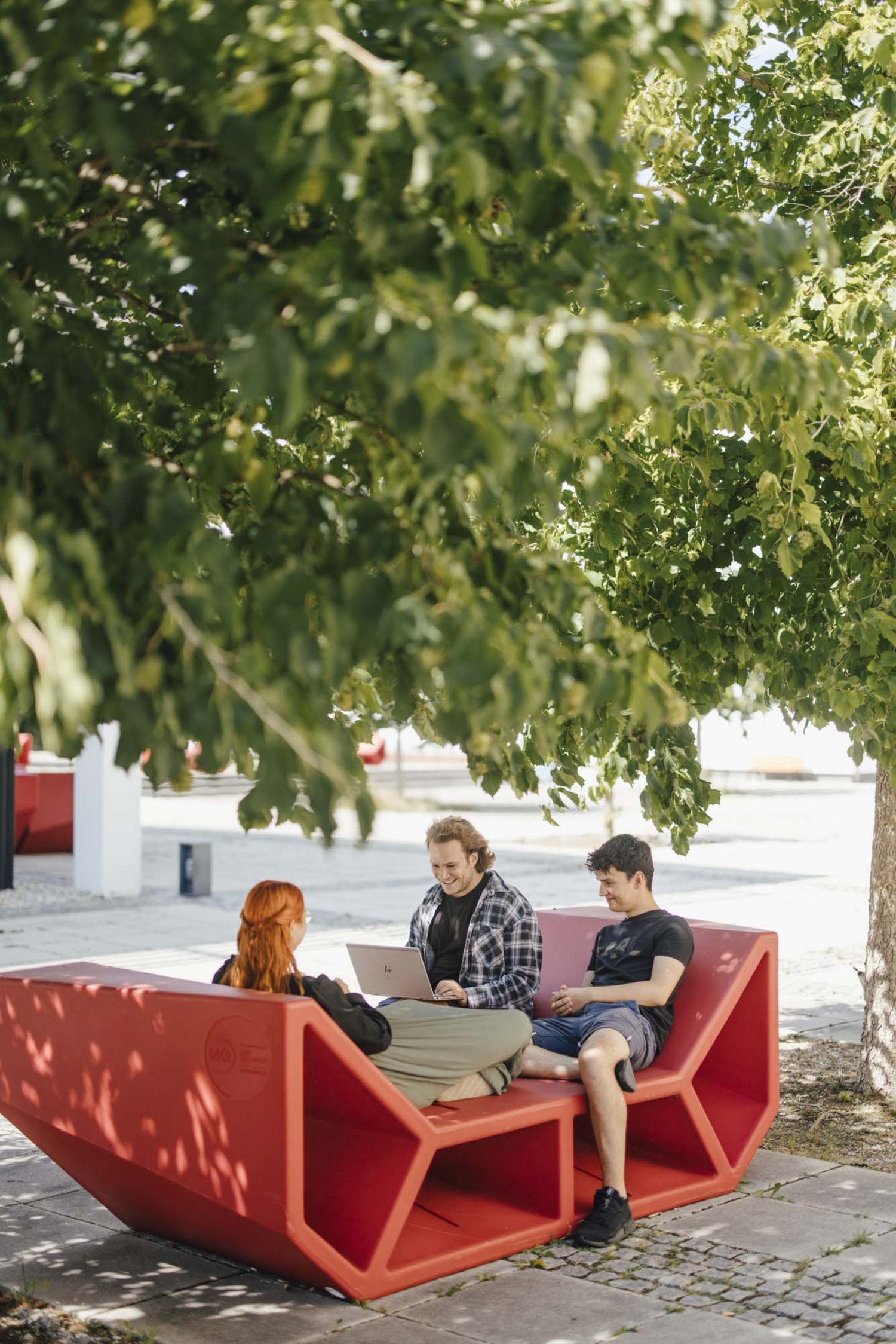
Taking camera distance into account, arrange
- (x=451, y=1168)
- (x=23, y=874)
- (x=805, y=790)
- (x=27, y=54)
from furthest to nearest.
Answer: (x=805, y=790)
(x=23, y=874)
(x=451, y=1168)
(x=27, y=54)

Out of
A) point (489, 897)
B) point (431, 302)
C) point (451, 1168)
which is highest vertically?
point (431, 302)

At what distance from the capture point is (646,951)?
621cm

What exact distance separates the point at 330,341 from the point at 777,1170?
5139mm

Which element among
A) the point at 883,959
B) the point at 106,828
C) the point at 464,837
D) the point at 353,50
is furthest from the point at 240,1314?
the point at 106,828

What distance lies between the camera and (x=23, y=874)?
1964cm

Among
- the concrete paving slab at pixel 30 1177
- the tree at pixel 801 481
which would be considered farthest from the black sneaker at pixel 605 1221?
the concrete paving slab at pixel 30 1177

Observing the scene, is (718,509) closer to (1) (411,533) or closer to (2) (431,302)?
(1) (411,533)

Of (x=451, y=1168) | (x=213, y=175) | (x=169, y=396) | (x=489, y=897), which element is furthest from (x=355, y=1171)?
(x=213, y=175)

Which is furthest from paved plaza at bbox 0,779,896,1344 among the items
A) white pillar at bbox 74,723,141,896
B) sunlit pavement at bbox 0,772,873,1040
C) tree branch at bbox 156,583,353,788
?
white pillar at bbox 74,723,141,896

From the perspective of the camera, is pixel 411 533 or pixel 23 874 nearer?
pixel 411 533

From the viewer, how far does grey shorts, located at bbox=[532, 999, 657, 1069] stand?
5922 mm

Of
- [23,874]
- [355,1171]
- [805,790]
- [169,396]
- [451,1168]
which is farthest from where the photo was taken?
[805,790]

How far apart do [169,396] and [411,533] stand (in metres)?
1.38

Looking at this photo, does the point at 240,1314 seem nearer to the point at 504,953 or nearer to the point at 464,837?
the point at 504,953
